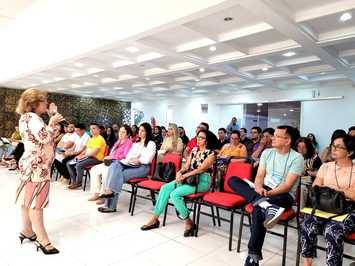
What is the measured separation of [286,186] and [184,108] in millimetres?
10063

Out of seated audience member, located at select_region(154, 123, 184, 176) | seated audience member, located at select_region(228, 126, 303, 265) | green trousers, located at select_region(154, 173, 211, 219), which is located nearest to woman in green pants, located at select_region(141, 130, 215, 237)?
green trousers, located at select_region(154, 173, 211, 219)

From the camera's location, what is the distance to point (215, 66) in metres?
6.11

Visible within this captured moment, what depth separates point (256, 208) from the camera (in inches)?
89.8

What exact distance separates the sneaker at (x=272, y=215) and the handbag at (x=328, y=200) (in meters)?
0.25

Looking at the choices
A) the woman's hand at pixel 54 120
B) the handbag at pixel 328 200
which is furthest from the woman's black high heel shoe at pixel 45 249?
the handbag at pixel 328 200

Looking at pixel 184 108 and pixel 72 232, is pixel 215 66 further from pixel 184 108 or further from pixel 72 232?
pixel 184 108

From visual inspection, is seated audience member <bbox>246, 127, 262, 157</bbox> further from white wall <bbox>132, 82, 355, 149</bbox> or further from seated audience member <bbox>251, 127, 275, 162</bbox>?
white wall <bbox>132, 82, 355, 149</bbox>

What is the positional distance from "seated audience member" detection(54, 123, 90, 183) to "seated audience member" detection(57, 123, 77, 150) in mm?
77

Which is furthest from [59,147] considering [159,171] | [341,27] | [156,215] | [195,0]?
[341,27]

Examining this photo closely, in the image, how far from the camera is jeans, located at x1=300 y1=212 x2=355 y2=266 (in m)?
1.89

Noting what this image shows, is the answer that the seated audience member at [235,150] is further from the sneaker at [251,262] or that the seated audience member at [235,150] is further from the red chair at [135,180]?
the sneaker at [251,262]

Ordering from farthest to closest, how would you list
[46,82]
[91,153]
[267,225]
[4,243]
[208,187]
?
[46,82] → [91,153] → [208,187] → [4,243] → [267,225]

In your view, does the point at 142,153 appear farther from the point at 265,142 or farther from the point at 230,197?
the point at 265,142

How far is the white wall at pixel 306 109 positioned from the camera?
764cm
